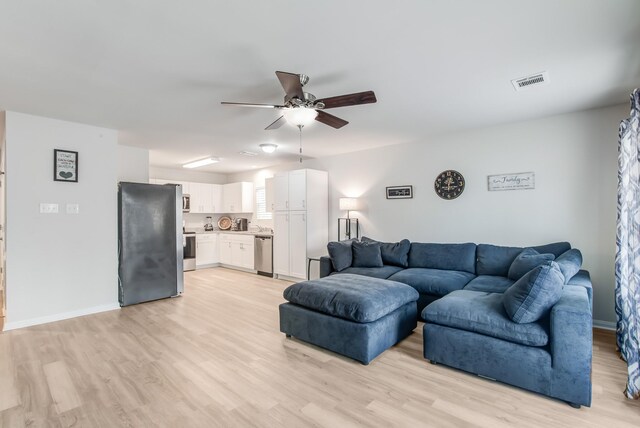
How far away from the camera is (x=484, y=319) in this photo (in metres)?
2.50

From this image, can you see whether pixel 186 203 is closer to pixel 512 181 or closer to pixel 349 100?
pixel 349 100

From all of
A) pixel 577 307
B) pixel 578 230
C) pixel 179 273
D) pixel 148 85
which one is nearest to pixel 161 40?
pixel 148 85

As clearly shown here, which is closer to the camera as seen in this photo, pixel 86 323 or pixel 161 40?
pixel 161 40

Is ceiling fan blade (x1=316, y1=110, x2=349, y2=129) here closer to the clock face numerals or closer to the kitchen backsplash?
the clock face numerals

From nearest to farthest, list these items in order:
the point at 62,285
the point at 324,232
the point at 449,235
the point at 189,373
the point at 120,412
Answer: the point at 120,412 → the point at 189,373 → the point at 62,285 → the point at 449,235 → the point at 324,232

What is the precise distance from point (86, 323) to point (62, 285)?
2.03 feet

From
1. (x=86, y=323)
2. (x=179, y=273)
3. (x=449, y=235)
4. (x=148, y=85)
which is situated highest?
(x=148, y=85)

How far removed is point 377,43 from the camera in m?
2.27

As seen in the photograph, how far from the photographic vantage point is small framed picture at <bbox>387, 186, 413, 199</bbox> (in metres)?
5.20

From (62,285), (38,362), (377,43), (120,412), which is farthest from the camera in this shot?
(62,285)

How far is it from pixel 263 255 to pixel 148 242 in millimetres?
2471

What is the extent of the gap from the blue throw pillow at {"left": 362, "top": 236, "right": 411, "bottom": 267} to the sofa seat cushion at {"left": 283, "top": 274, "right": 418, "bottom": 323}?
1.34m

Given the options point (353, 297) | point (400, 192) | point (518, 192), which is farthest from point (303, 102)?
point (518, 192)

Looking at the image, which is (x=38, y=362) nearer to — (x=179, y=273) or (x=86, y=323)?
(x=86, y=323)
